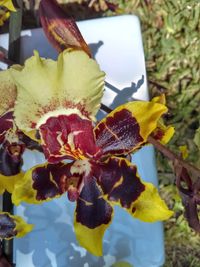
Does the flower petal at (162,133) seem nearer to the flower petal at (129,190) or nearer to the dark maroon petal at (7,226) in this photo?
the flower petal at (129,190)

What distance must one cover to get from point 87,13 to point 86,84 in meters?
0.47

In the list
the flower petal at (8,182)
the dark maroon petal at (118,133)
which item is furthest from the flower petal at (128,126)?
the flower petal at (8,182)

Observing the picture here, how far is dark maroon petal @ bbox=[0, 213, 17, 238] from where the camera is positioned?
0.57 meters

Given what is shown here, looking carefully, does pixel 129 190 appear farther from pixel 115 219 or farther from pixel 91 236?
pixel 115 219

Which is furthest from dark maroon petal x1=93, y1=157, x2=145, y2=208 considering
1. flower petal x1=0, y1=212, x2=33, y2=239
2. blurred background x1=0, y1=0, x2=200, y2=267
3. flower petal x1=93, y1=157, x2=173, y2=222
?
blurred background x1=0, y1=0, x2=200, y2=267

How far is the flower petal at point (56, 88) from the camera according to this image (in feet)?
1.44

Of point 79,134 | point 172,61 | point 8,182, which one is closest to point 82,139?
point 79,134

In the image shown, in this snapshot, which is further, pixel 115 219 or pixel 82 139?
pixel 115 219

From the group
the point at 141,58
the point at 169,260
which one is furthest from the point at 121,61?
the point at 169,260

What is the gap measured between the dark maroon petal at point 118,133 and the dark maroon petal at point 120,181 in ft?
0.04

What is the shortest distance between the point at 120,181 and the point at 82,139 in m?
0.05

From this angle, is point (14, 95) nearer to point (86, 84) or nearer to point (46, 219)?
point (86, 84)

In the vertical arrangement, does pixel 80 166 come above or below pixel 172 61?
above

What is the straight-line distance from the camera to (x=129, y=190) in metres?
0.50
